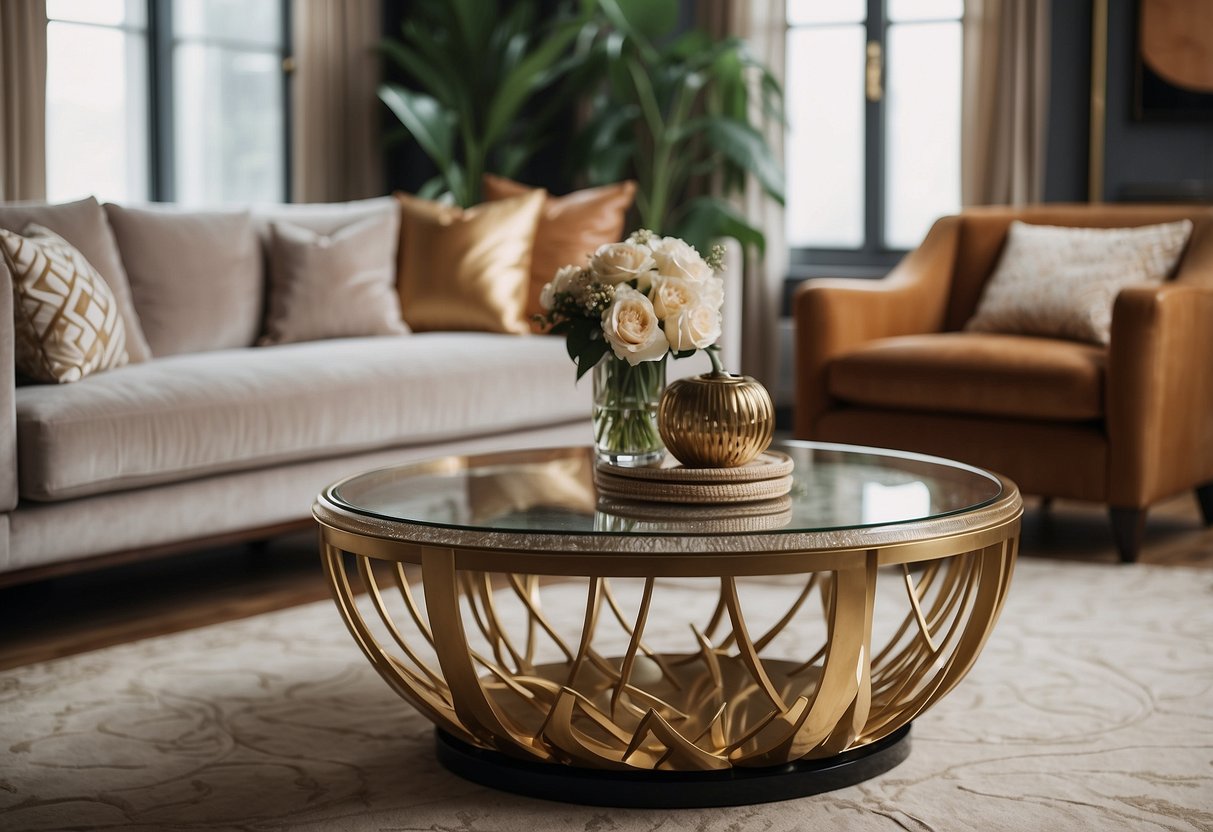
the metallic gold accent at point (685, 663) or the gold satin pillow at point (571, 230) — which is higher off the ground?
the gold satin pillow at point (571, 230)

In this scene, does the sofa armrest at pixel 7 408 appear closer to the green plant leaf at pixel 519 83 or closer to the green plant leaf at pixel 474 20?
the green plant leaf at pixel 519 83

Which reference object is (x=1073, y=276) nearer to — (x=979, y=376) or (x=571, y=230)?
(x=979, y=376)

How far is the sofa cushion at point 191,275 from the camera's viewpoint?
384 centimetres

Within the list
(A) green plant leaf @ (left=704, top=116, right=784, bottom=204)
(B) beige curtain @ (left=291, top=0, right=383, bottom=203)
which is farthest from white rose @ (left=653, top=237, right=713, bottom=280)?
(B) beige curtain @ (left=291, top=0, right=383, bottom=203)

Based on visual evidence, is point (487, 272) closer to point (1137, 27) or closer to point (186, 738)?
point (186, 738)

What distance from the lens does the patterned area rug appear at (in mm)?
1982

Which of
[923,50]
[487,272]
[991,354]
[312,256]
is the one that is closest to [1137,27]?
[923,50]

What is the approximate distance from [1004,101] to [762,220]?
3.45 ft

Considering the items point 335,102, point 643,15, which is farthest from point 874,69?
point 335,102

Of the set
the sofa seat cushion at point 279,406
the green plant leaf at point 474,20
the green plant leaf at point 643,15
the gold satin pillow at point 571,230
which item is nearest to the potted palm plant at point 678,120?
the green plant leaf at point 643,15

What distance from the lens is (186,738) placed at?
2.35 meters

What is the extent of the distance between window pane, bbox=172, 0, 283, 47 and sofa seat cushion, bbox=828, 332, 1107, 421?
2872 millimetres

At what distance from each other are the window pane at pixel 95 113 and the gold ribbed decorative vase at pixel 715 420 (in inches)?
134

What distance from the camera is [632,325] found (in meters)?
2.20
